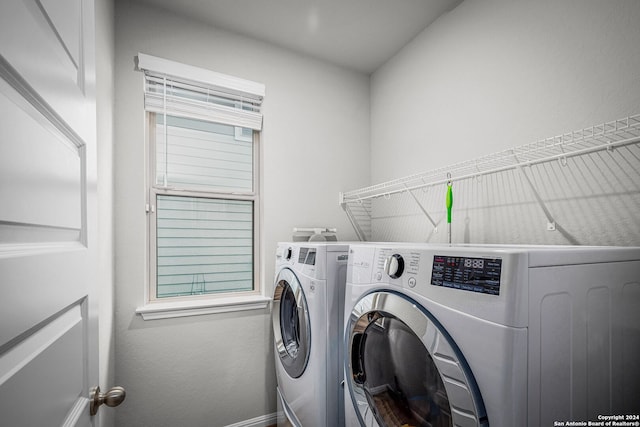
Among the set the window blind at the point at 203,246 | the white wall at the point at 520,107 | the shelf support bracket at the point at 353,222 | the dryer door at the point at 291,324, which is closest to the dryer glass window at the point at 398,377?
the dryer door at the point at 291,324

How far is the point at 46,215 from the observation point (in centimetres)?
46

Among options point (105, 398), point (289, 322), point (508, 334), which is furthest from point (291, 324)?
point (508, 334)

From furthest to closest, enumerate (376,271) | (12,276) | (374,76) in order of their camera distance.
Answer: (374,76), (376,271), (12,276)

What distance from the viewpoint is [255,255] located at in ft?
7.15

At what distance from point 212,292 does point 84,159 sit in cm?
155

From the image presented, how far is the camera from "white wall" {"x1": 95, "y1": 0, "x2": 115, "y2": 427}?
1.31 m

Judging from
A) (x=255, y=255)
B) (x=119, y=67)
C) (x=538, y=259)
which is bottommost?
(x=255, y=255)

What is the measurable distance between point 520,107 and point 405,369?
1316 mm

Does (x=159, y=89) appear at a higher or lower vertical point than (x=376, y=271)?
higher

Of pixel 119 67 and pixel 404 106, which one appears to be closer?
pixel 119 67

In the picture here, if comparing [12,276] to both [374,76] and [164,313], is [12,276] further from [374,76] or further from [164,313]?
[374,76]

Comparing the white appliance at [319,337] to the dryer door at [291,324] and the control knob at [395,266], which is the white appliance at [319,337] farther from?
the control knob at [395,266]

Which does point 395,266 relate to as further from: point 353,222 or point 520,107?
point 353,222

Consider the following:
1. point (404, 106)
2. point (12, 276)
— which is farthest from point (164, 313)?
point (404, 106)
